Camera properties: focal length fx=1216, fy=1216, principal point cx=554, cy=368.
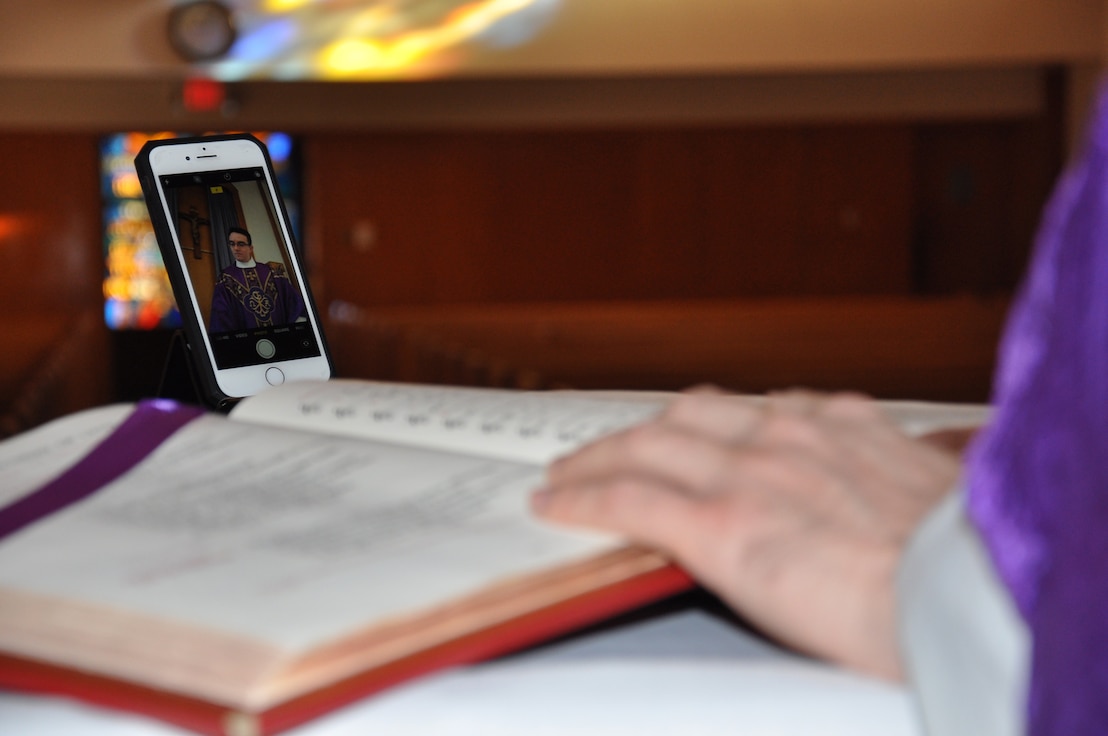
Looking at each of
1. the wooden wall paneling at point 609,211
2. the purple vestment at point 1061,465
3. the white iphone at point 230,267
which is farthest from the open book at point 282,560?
the wooden wall paneling at point 609,211

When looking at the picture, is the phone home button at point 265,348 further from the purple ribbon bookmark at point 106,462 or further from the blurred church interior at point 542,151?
the blurred church interior at point 542,151

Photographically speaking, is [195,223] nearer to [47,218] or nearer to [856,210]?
[47,218]

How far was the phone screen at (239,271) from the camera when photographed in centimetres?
73

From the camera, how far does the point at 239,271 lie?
74 cm

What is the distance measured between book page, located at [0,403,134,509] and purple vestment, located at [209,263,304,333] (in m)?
0.22

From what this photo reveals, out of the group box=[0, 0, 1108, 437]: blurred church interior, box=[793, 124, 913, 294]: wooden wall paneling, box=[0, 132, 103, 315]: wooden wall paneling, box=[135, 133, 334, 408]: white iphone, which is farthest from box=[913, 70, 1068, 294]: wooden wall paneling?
box=[135, 133, 334, 408]: white iphone

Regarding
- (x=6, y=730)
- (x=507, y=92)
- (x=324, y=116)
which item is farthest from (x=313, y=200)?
(x=6, y=730)

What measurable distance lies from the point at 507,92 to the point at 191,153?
5.56 metres

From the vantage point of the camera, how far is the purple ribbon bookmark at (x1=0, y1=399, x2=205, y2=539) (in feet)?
1.37

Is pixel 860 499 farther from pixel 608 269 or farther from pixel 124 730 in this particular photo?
pixel 608 269

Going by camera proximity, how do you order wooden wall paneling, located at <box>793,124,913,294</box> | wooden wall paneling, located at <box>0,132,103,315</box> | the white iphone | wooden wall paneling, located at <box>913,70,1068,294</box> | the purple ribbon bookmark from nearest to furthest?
the purple ribbon bookmark
the white iphone
wooden wall paneling, located at <box>0,132,103,315</box>
wooden wall paneling, located at <box>913,70,1068,294</box>
wooden wall paneling, located at <box>793,124,913,294</box>

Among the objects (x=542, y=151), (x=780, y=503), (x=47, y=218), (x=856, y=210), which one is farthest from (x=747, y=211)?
(x=780, y=503)

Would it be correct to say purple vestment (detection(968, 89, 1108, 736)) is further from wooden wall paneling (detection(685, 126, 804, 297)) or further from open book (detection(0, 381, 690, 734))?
wooden wall paneling (detection(685, 126, 804, 297))

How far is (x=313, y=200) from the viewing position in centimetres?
679
